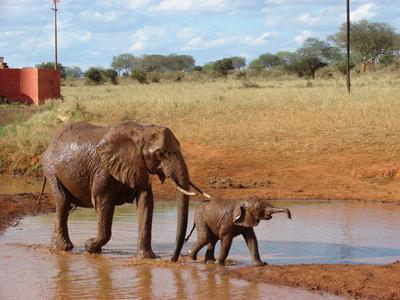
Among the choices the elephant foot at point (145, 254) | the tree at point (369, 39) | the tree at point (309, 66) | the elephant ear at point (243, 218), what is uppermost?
the tree at point (369, 39)

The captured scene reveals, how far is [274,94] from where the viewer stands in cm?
2209

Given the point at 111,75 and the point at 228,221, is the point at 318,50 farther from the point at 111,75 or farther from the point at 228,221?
the point at 228,221

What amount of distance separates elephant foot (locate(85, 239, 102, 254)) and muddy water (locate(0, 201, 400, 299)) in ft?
0.27

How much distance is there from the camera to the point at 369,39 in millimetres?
52562

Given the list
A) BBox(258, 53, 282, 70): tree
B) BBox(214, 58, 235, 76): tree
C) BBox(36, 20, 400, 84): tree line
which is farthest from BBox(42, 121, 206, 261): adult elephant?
BBox(258, 53, 282, 70): tree

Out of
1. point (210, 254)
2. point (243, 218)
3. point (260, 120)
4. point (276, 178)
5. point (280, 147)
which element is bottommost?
point (210, 254)

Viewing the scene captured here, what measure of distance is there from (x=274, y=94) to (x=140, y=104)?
542 cm

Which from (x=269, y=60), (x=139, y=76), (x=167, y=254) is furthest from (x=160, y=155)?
(x=269, y=60)

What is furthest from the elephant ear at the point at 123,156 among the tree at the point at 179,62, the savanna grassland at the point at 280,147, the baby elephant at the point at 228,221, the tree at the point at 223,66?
the tree at the point at 179,62

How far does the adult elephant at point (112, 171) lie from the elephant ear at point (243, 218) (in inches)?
23.0

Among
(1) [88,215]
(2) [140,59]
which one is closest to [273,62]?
(2) [140,59]

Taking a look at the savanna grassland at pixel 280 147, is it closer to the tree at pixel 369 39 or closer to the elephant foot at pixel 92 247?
the elephant foot at pixel 92 247

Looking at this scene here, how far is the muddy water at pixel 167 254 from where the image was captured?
18.9 ft

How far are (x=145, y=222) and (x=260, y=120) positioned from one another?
1104 centimetres
